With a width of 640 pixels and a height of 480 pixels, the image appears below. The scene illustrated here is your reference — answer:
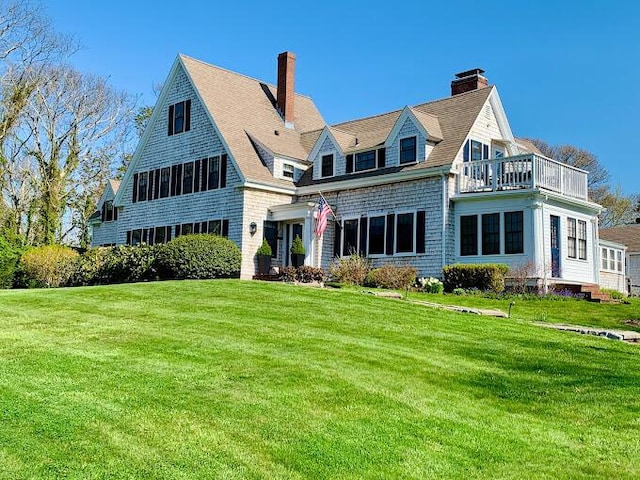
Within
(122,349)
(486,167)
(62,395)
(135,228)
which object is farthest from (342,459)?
(135,228)

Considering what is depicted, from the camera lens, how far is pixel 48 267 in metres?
25.3

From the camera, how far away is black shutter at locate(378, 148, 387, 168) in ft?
79.9

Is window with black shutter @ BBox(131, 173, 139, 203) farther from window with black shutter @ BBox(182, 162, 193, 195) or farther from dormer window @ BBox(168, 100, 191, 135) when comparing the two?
window with black shutter @ BBox(182, 162, 193, 195)

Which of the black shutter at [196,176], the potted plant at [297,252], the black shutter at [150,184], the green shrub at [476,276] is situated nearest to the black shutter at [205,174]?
the black shutter at [196,176]

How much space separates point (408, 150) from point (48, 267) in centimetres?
1462

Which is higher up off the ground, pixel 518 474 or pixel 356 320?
pixel 356 320

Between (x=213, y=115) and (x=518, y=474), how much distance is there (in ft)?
79.5

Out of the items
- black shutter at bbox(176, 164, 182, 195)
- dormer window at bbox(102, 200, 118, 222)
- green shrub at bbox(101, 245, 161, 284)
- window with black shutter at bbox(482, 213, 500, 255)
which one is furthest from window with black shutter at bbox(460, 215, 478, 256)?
dormer window at bbox(102, 200, 118, 222)

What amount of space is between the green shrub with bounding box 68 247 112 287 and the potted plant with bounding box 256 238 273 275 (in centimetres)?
606

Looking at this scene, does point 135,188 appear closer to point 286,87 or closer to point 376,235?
point 286,87

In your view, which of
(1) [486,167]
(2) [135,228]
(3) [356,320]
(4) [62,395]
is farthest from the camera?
(2) [135,228]

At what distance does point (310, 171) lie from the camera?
2781cm

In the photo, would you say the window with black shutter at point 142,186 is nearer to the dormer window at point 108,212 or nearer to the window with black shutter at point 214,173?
the dormer window at point 108,212

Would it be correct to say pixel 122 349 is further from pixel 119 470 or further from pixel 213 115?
pixel 213 115
